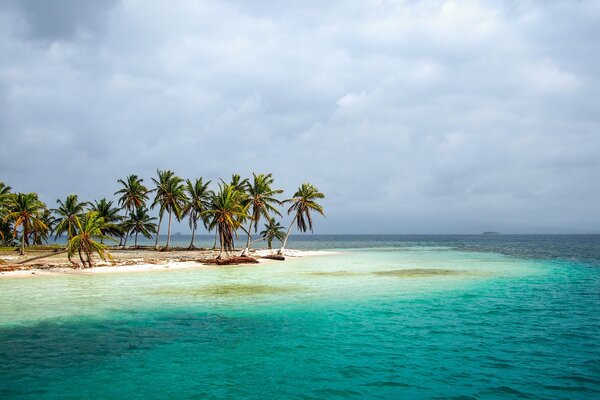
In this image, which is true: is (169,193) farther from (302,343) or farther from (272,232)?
(302,343)

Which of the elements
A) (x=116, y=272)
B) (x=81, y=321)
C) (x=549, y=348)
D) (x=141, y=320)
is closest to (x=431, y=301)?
(x=549, y=348)

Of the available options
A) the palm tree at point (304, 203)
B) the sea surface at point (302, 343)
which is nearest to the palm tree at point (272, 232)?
the palm tree at point (304, 203)

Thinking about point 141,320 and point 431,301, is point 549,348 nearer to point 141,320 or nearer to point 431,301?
point 431,301

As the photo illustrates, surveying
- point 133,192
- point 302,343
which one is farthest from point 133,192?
point 302,343

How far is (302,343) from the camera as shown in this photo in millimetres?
14180

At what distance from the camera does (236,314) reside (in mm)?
19562

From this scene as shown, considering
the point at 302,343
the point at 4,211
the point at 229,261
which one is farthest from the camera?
the point at 4,211

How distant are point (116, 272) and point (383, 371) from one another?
1407 inches

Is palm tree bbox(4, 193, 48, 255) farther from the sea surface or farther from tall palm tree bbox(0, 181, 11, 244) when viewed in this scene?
the sea surface

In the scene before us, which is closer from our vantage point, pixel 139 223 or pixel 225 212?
pixel 225 212

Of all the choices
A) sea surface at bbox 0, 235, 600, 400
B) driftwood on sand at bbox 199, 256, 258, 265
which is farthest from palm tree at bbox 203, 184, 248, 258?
sea surface at bbox 0, 235, 600, 400

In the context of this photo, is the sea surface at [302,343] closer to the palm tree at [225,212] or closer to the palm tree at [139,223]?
the palm tree at [225,212]

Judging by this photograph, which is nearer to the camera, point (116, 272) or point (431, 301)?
point (431, 301)

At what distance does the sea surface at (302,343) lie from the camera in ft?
33.2
